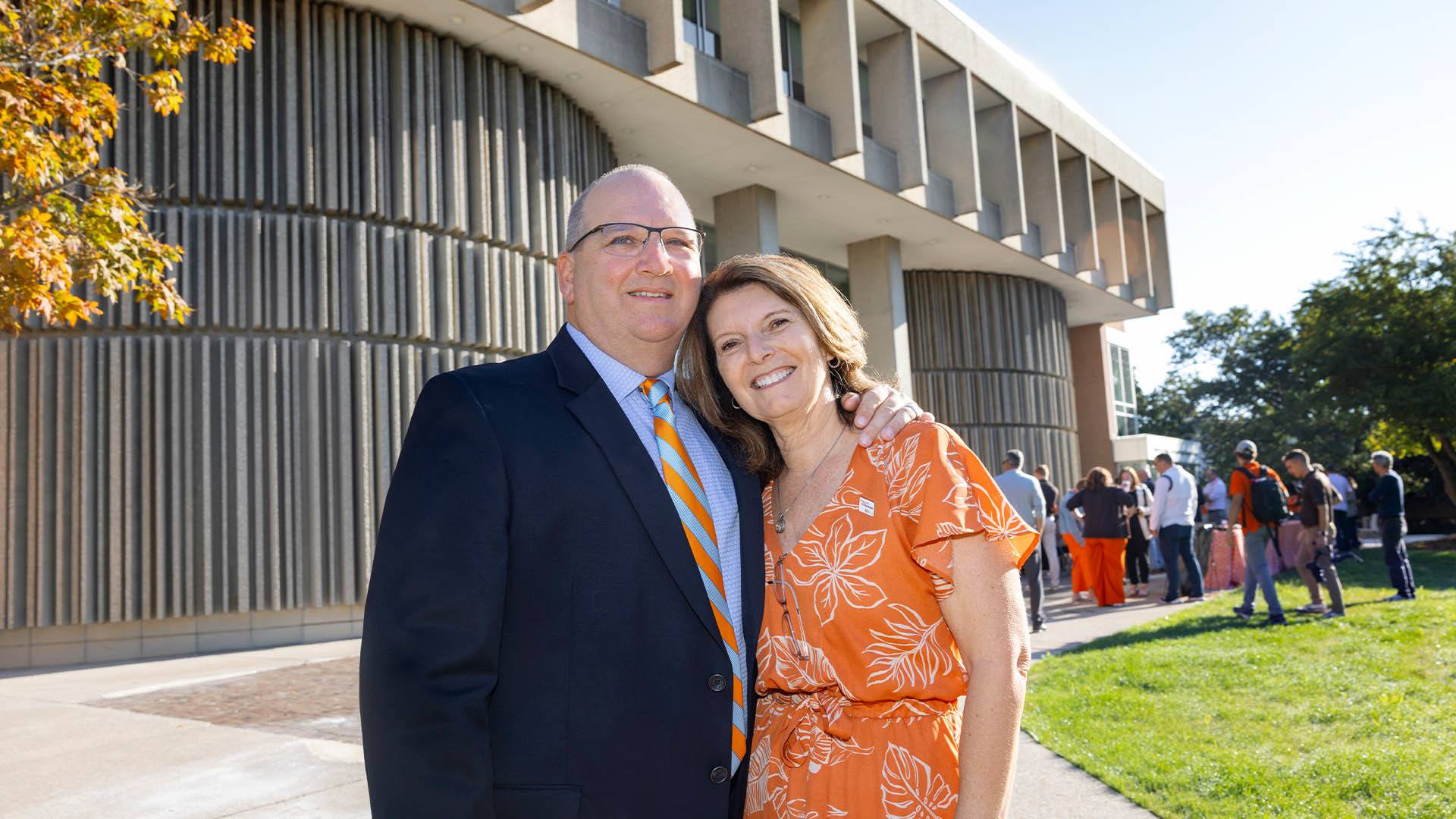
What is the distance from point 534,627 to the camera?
6.04 ft

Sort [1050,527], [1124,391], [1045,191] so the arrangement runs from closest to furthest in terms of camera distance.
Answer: [1050,527], [1045,191], [1124,391]

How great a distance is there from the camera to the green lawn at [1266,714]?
14.3 ft

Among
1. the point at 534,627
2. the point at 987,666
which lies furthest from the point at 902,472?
the point at 534,627

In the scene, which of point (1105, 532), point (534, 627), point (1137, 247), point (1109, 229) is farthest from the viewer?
point (1137, 247)

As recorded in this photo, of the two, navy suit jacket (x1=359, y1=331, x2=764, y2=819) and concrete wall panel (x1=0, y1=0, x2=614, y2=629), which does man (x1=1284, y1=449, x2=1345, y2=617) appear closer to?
concrete wall panel (x1=0, y1=0, x2=614, y2=629)

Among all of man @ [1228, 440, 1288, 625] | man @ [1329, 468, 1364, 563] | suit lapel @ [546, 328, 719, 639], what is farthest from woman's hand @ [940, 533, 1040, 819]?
man @ [1329, 468, 1364, 563]

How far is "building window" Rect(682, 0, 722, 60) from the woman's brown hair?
12.8 metres

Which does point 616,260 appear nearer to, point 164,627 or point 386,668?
point 386,668

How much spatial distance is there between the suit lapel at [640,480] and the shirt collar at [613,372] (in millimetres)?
101

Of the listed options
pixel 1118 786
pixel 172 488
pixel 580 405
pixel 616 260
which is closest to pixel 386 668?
pixel 580 405

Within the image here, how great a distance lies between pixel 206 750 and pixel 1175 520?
1024 cm

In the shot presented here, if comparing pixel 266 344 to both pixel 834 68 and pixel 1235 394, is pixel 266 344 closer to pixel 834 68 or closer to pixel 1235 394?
pixel 834 68

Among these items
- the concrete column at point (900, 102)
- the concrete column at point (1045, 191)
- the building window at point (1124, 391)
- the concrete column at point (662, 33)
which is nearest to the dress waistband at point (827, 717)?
the concrete column at point (662, 33)

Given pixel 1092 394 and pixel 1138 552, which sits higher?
pixel 1092 394
